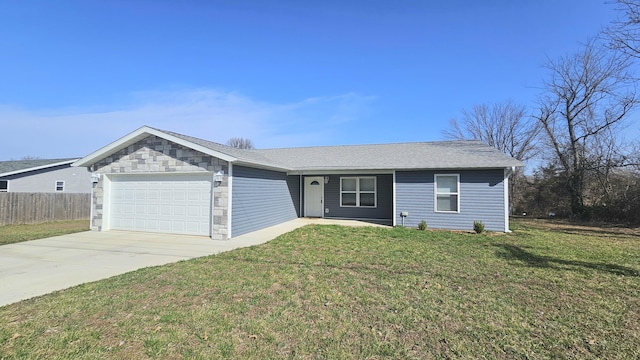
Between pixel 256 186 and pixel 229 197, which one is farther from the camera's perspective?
pixel 256 186

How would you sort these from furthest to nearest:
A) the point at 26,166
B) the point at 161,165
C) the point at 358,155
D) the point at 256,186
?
1. the point at 26,166
2. the point at 358,155
3. the point at 256,186
4. the point at 161,165

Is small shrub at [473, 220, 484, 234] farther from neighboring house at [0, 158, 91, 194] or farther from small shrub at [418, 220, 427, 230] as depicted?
neighboring house at [0, 158, 91, 194]

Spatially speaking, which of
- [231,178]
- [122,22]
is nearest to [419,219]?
[231,178]

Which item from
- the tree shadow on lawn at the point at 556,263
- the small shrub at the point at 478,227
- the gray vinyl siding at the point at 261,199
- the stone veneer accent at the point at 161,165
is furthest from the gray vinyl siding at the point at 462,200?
the stone veneer accent at the point at 161,165

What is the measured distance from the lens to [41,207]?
14516 mm

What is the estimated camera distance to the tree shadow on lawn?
6.07 m

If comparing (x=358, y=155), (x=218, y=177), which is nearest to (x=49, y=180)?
(x=218, y=177)

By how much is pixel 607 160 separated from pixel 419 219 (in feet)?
44.8

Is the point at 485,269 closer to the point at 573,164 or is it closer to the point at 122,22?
the point at 122,22

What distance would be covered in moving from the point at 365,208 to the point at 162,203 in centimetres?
875

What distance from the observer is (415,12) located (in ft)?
34.7

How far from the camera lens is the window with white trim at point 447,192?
1182cm

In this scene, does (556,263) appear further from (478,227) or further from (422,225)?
(422,225)

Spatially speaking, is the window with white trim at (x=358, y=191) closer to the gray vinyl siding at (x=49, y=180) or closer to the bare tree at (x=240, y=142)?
the gray vinyl siding at (x=49, y=180)
